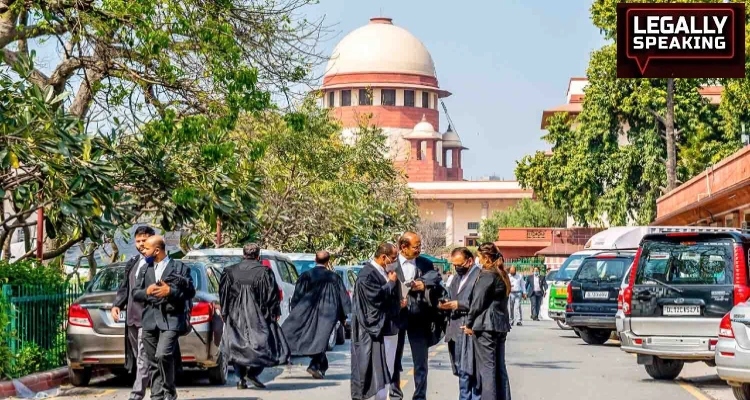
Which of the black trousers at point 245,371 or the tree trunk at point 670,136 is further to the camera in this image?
the tree trunk at point 670,136

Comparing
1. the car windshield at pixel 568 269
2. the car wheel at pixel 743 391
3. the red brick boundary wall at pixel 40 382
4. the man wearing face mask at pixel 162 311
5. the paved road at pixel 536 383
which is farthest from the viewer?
the car windshield at pixel 568 269

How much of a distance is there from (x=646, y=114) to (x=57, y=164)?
41026mm

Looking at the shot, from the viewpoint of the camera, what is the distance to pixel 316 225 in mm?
38375

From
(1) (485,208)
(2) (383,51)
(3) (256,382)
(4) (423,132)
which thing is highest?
(2) (383,51)

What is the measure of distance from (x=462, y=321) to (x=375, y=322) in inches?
40.4

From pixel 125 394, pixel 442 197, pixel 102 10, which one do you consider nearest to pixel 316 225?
pixel 102 10

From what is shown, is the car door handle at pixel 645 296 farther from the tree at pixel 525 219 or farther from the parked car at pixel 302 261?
the tree at pixel 525 219

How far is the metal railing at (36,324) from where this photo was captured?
51.0 ft

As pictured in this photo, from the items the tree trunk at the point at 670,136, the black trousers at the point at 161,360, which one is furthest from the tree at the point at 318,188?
the black trousers at the point at 161,360

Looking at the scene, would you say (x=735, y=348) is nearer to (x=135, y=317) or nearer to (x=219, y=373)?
(x=135, y=317)

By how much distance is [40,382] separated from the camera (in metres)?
15.6

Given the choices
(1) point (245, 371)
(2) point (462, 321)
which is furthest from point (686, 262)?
(1) point (245, 371)

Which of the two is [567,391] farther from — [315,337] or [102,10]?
[102,10]

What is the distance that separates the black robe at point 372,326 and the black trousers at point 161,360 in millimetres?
1740
